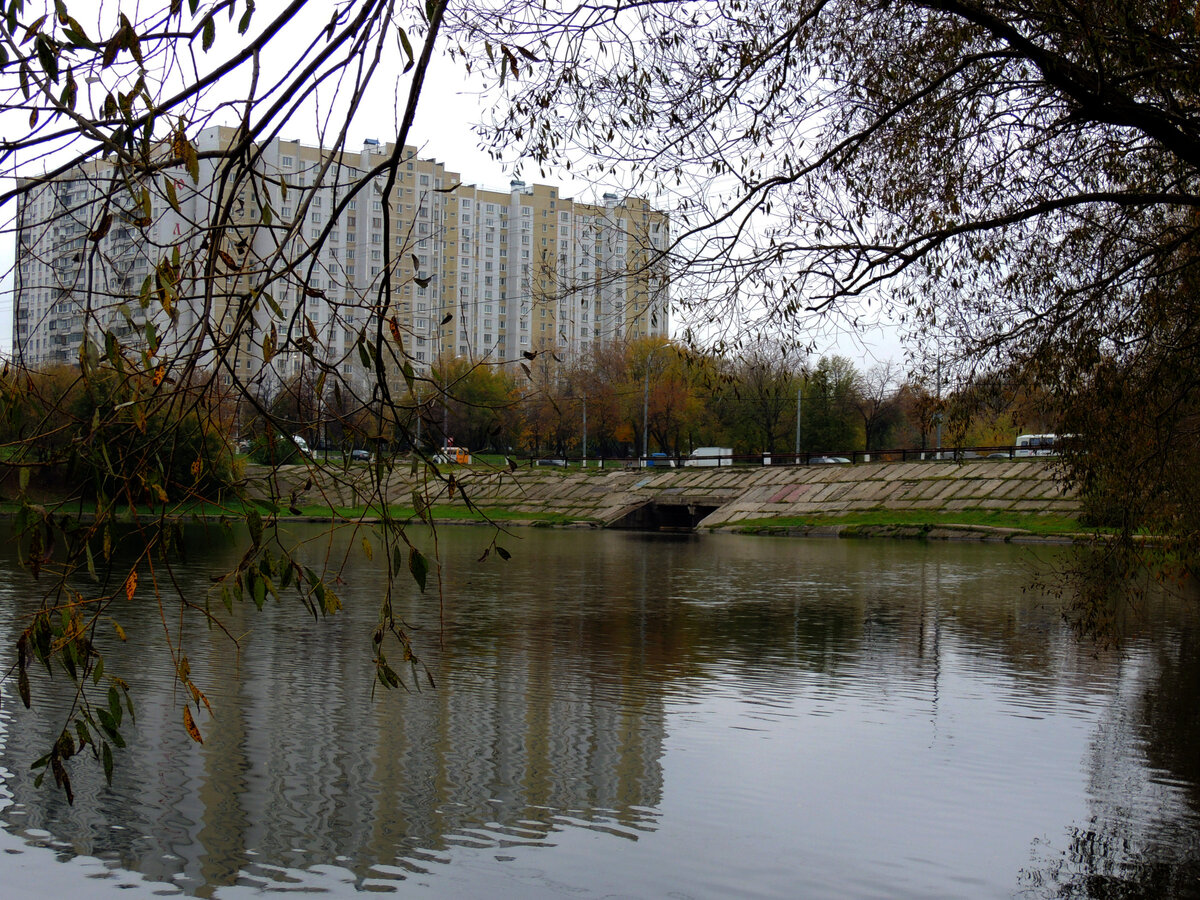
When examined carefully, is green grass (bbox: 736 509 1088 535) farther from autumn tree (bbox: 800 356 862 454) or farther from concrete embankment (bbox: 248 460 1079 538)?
autumn tree (bbox: 800 356 862 454)

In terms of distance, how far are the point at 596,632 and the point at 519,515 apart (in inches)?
1297

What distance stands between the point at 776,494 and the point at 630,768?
36.9 m

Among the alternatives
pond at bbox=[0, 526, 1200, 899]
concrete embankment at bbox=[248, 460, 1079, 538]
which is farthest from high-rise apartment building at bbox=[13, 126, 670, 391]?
concrete embankment at bbox=[248, 460, 1079, 538]

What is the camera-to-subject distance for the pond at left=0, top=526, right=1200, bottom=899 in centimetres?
589

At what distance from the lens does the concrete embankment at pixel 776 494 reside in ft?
128

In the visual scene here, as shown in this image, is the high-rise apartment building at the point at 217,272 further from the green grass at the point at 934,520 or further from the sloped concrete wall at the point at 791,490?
the green grass at the point at 934,520

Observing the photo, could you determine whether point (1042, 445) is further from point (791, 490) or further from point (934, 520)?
point (791, 490)

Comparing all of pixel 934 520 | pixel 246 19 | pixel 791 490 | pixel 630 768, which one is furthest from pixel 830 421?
pixel 246 19

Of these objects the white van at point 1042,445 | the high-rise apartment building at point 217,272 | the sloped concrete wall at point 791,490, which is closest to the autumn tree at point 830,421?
the white van at point 1042,445

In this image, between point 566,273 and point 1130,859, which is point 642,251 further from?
point 1130,859

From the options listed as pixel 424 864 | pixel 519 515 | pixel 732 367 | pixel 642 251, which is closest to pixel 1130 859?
pixel 424 864

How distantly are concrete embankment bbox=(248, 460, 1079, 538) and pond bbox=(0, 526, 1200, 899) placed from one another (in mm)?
23062

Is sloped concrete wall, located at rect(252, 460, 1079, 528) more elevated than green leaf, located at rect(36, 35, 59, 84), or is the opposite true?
green leaf, located at rect(36, 35, 59, 84)

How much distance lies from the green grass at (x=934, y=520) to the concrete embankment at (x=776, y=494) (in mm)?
85
